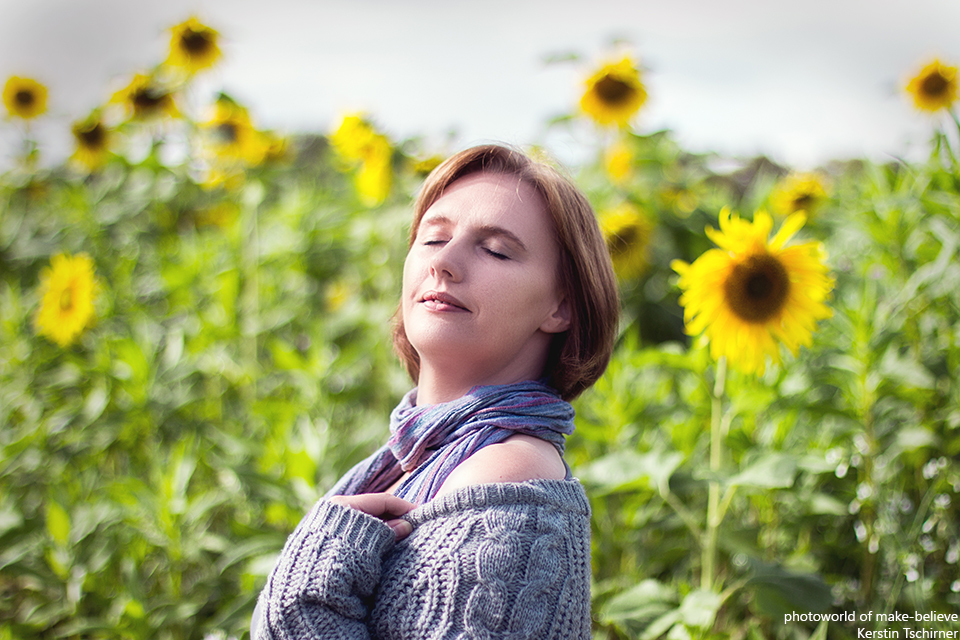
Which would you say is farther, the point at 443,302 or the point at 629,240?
the point at 629,240

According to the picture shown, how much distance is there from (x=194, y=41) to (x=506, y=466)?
366 centimetres

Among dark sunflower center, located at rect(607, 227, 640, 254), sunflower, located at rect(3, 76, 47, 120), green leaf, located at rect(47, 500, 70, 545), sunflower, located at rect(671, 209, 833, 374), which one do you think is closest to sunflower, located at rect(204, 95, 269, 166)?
sunflower, located at rect(3, 76, 47, 120)

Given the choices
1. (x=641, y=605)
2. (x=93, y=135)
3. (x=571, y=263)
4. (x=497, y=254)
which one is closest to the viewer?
(x=497, y=254)

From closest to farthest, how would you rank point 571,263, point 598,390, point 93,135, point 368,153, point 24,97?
point 571,263, point 598,390, point 368,153, point 93,135, point 24,97

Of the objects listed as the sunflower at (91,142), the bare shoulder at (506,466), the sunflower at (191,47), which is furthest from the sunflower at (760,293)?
the sunflower at (91,142)

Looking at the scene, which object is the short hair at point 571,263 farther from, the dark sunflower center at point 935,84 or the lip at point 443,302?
the dark sunflower center at point 935,84

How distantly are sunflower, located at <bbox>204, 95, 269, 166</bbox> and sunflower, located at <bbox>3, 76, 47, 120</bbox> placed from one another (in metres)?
1.70

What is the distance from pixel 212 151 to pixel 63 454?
1.77 meters

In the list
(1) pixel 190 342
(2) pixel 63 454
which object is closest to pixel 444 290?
(1) pixel 190 342

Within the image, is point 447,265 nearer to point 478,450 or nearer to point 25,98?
point 478,450

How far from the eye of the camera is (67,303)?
3.33m

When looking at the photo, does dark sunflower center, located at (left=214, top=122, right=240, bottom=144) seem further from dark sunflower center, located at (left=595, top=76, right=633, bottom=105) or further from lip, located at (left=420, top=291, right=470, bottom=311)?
lip, located at (left=420, top=291, right=470, bottom=311)

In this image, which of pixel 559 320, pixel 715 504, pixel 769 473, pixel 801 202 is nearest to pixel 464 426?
pixel 559 320

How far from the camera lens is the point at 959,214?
6.95 feet
